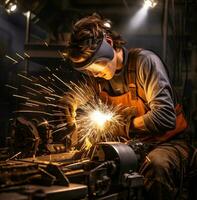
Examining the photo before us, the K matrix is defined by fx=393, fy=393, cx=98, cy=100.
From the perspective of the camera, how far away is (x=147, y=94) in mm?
3924

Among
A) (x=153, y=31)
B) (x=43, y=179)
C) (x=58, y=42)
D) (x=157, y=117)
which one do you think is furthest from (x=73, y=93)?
(x=153, y=31)

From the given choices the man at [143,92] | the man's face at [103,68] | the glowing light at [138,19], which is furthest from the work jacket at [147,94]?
the glowing light at [138,19]

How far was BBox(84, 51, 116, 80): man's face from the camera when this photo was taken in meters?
3.79

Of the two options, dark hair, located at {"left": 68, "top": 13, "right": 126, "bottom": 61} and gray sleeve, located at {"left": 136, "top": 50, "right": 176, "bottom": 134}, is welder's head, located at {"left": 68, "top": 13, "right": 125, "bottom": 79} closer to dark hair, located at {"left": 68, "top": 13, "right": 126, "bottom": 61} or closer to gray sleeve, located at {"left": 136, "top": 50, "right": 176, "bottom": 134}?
dark hair, located at {"left": 68, "top": 13, "right": 126, "bottom": 61}

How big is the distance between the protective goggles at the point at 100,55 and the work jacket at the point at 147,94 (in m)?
0.40

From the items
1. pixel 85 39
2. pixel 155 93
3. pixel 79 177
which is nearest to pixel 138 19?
pixel 155 93

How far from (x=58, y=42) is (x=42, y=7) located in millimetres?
853

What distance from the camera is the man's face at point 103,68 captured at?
12.4ft

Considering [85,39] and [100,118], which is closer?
[85,39]

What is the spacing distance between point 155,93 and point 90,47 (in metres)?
0.77

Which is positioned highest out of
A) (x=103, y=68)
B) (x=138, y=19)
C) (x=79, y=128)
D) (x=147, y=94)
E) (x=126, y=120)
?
(x=138, y=19)

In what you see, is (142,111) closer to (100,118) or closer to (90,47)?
(100,118)

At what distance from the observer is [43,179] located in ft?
8.27

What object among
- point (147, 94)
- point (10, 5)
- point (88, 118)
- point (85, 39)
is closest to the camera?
point (85, 39)
